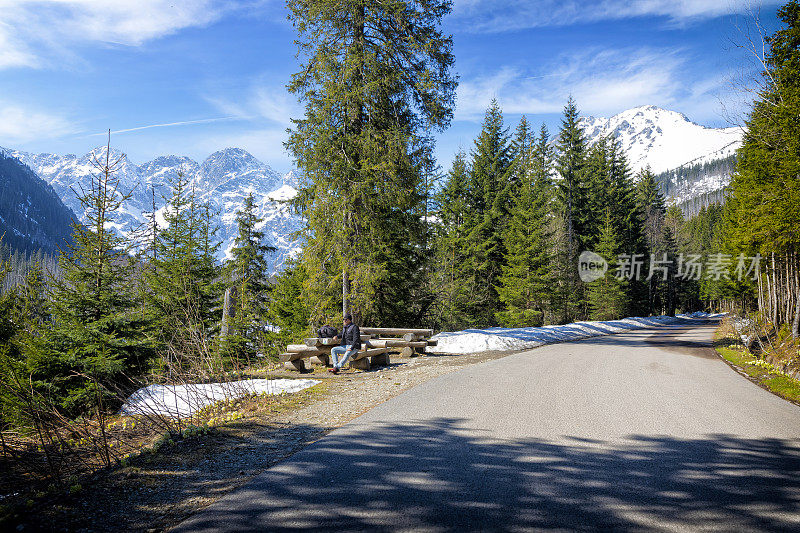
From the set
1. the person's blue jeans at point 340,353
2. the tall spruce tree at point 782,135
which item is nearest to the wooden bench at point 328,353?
the person's blue jeans at point 340,353

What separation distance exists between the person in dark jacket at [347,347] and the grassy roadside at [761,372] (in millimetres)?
9102

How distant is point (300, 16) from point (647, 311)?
4891 cm

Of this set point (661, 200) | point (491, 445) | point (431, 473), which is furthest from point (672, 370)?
point (661, 200)

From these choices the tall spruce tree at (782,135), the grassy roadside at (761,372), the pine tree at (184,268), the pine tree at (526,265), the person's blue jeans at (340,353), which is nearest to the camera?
the grassy roadside at (761,372)

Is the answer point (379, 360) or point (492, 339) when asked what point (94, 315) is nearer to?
point (379, 360)

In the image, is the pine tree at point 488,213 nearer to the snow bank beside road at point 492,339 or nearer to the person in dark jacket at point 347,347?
the snow bank beside road at point 492,339

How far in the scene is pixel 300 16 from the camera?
1353 centimetres

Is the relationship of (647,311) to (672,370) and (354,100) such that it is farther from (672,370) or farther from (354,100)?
(354,100)

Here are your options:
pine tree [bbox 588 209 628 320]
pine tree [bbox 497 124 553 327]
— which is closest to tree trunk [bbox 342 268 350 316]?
pine tree [bbox 497 124 553 327]

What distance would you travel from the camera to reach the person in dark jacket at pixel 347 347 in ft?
34.4

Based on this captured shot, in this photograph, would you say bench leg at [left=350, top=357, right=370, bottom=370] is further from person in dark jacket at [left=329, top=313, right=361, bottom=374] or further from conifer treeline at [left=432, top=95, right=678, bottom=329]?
conifer treeline at [left=432, top=95, right=678, bottom=329]

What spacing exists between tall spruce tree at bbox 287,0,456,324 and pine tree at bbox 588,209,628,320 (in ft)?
89.9

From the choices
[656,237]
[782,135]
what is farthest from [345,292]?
[656,237]

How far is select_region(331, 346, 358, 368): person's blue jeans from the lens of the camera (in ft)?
34.3
